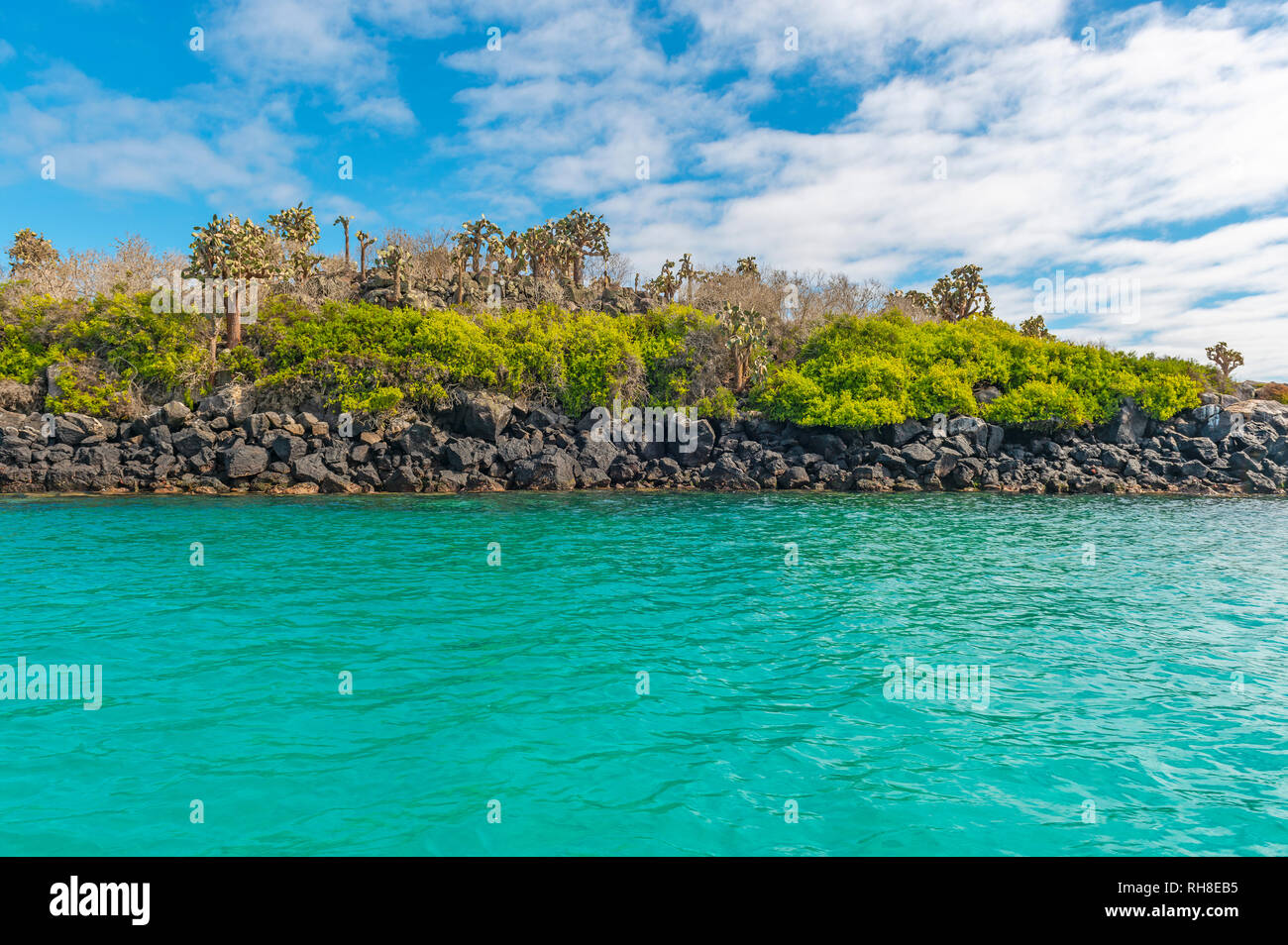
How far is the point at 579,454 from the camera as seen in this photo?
39094 millimetres

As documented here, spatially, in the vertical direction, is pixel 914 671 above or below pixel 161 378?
below

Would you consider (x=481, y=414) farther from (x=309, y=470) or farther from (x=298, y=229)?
(x=298, y=229)

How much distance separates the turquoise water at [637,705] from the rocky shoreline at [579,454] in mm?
15084

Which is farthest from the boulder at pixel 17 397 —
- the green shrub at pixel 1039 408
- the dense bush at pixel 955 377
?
the green shrub at pixel 1039 408

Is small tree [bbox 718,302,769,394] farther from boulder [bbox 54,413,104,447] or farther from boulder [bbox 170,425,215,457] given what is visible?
boulder [bbox 54,413,104,447]

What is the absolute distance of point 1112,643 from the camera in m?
11.9

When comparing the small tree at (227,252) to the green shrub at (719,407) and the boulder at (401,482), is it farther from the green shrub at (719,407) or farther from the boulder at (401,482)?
the green shrub at (719,407)

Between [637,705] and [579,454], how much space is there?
100 feet

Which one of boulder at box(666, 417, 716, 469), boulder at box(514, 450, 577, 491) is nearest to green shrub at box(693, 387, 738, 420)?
boulder at box(666, 417, 716, 469)

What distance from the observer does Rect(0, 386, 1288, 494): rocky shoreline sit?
3334cm

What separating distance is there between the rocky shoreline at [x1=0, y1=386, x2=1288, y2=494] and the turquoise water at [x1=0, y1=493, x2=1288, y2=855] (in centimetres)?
1508
